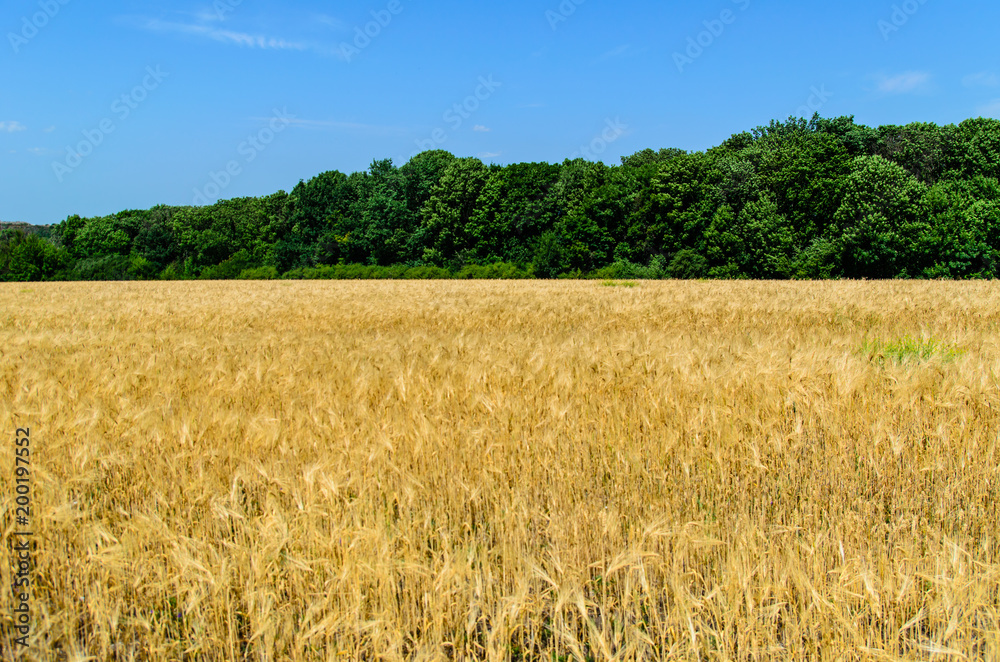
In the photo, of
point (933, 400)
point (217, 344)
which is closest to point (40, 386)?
point (217, 344)

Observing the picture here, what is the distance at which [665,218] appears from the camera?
2032 inches

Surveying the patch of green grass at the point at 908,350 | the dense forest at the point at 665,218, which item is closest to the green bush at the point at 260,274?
the dense forest at the point at 665,218

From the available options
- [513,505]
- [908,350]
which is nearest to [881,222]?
[908,350]

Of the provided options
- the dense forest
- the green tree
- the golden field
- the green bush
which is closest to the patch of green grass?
the golden field

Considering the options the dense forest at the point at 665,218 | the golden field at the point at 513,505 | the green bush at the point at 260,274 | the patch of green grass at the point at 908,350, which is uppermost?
the dense forest at the point at 665,218

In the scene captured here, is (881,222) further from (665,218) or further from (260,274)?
(260,274)

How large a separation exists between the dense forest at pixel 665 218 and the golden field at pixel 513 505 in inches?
1604

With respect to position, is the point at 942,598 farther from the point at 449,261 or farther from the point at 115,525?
the point at 449,261

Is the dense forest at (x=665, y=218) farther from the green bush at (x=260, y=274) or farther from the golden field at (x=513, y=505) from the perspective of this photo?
the golden field at (x=513, y=505)

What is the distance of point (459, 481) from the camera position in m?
3.24

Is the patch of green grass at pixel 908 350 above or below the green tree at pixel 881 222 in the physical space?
below

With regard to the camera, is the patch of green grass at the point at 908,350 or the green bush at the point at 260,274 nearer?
the patch of green grass at the point at 908,350

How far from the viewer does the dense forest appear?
44406mm

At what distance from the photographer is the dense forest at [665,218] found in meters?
44.4
